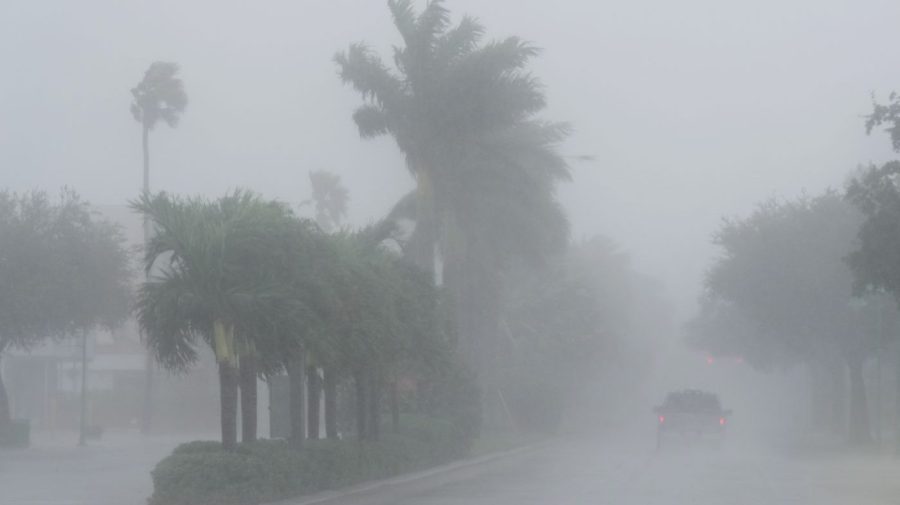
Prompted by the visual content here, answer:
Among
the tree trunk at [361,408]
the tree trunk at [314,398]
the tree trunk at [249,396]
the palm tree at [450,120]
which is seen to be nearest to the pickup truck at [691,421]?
the palm tree at [450,120]

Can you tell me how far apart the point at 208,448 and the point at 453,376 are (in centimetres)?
1722

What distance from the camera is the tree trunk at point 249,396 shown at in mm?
23531

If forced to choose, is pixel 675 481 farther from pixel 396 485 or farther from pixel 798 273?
pixel 798 273

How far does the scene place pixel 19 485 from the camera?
27.7 meters

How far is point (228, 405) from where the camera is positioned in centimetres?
2244

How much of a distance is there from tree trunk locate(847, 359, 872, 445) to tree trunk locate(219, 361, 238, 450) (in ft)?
112

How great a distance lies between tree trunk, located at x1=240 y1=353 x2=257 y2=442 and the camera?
23531mm

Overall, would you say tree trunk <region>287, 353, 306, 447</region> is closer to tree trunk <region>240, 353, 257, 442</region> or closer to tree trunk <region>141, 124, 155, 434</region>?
tree trunk <region>240, 353, 257, 442</region>

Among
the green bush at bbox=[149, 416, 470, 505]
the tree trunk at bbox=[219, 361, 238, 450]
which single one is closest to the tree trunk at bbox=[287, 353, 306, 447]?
the green bush at bbox=[149, 416, 470, 505]

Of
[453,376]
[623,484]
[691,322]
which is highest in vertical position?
[691,322]

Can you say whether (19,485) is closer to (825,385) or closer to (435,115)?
(435,115)

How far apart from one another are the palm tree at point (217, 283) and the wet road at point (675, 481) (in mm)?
4080

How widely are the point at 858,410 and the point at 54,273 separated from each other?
1117 inches

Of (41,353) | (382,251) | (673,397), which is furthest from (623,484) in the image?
(41,353)
